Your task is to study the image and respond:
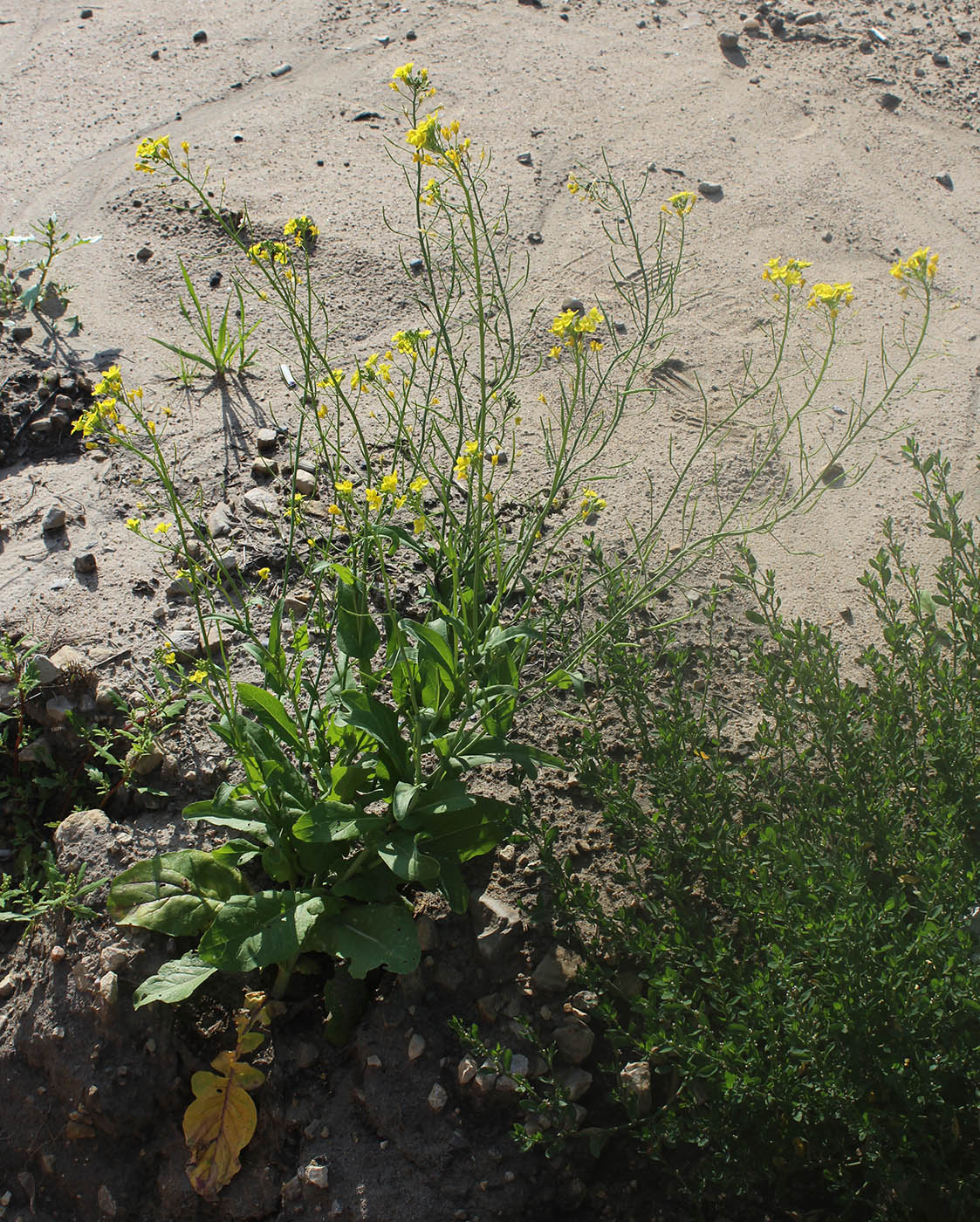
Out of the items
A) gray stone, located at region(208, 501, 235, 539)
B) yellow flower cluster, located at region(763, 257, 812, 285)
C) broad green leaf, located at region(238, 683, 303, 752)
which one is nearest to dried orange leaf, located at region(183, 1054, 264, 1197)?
broad green leaf, located at region(238, 683, 303, 752)

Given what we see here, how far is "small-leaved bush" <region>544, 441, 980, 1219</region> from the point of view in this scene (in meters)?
1.81

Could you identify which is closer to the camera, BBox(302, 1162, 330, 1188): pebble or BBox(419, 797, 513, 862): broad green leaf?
BBox(302, 1162, 330, 1188): pebble

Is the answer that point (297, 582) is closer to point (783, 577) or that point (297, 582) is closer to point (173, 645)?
point (173, 645)

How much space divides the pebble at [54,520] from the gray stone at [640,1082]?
2.39 m

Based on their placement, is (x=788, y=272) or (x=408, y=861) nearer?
(x=408, y=861)

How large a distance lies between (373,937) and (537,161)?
3.99 meters

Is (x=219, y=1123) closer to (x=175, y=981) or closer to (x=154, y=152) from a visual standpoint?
(x=175, y=981)

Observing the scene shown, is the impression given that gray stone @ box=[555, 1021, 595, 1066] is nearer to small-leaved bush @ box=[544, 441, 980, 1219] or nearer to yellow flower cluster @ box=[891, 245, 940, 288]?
small-leaved bush @ box=[544, 441, 980, 1219]

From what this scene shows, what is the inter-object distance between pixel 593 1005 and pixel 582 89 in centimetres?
480

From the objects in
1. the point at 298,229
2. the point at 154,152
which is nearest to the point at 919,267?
the point at 298,229

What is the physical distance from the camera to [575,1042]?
2191 mm

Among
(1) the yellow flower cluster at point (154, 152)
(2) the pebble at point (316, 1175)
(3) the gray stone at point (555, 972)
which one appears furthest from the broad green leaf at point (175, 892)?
(1) the yellow flower cluster at point (154, 152)

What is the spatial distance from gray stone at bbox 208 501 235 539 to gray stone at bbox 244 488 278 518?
0.23 feet

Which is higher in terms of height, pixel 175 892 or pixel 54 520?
pixel 54 520
